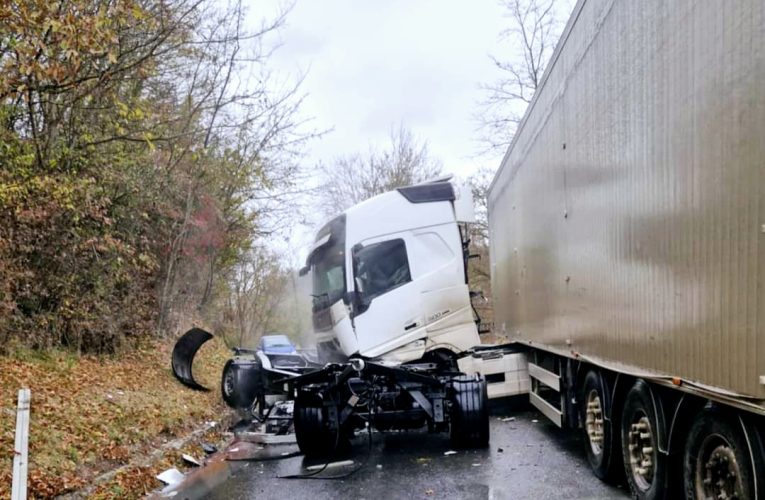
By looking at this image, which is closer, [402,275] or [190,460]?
[190,460]

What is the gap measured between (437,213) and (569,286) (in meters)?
2.59

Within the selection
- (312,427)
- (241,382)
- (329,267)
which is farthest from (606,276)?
(241,382)

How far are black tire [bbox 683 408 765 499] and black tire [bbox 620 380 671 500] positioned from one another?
432 millimetres

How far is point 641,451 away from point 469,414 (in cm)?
296

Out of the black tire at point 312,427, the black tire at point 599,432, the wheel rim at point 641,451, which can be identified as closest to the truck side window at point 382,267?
the black tire at point 312,427

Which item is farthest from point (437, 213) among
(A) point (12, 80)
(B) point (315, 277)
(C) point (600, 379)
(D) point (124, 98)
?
(D) point (124, 98)

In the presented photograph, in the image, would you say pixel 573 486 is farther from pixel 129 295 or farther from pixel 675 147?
pixel 129 295

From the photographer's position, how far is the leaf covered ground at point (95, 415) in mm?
6004

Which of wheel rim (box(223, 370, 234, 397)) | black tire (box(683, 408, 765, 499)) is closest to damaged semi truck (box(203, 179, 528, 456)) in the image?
wheel rim (box(223, 370, 234, 397))

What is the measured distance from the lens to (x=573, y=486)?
233 inches

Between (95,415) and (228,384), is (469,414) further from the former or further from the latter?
(228,384)

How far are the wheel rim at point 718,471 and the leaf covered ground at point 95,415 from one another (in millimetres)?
4992

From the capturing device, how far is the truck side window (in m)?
8.29

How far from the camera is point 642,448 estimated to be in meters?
4.86
